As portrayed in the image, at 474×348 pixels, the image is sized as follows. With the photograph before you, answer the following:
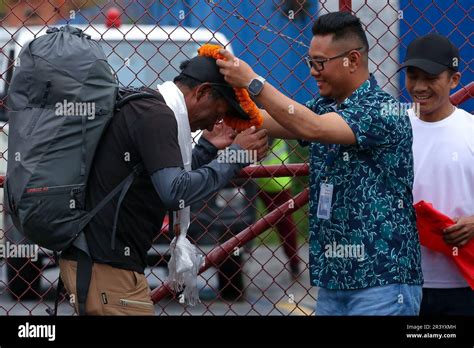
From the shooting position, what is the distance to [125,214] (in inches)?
157

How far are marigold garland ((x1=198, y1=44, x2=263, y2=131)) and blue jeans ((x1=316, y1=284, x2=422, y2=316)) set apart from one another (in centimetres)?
75

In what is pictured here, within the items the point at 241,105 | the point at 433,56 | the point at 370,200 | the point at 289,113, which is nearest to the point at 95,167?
the point at 241,105

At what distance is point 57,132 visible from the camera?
3828 mm

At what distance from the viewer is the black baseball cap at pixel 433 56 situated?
4844mm

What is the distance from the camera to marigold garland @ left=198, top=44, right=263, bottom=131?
416 cm

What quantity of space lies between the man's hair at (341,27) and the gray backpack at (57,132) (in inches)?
36.8

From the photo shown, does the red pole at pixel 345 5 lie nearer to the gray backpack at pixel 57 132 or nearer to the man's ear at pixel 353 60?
the man's ear at pixel 353 60

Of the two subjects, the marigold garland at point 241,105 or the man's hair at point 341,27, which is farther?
the man's hair at point 341,27

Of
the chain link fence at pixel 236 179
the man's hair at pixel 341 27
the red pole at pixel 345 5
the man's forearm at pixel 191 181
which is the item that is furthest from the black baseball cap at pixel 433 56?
the chain link fence at pixel 236 179

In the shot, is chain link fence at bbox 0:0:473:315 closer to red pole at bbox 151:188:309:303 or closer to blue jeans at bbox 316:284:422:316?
red pole at bbox 151:188:309:303

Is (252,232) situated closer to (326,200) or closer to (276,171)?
(276,171)

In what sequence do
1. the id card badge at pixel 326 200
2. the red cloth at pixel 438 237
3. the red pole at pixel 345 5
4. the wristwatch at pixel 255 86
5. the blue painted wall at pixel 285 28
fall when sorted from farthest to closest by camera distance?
the blue painted wall at pixel 285 28, the red pole at pixel 345 5, the red cloth at pixel 438 237, the id card badge at pixel 326 200, the wristwatch at pixel 255 86

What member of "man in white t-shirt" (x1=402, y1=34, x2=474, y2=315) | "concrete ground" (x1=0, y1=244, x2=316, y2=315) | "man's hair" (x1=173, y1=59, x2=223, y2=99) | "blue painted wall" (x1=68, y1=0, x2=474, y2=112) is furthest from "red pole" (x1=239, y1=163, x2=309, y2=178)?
"blue painted wall" (x1=68, y1=0, x2=474, y2=112)
